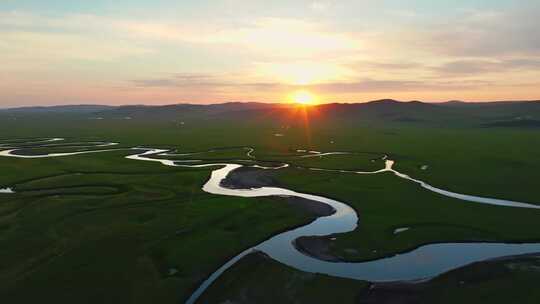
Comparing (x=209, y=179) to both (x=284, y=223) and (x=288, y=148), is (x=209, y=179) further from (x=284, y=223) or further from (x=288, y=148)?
(x=288, y=148)

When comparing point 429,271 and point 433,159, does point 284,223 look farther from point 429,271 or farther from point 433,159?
point 433,159

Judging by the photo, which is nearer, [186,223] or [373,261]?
[373,261]

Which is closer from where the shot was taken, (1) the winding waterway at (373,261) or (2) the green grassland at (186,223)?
(2) the green grassland at (186,223)

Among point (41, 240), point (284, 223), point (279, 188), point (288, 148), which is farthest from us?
point (288, 148)

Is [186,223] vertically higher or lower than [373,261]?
higher

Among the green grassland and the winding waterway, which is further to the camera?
the winding waterway

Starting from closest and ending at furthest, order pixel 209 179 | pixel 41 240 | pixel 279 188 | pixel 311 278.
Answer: pixel 311 278 < pixel 41 240 < pixel 279 188 < pixel 209 179

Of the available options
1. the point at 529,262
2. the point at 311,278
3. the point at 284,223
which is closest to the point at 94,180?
the point at 284,223

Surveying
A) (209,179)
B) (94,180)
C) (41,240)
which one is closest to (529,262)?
(41,240)

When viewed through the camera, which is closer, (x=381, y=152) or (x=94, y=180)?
(x=94, y=180)
